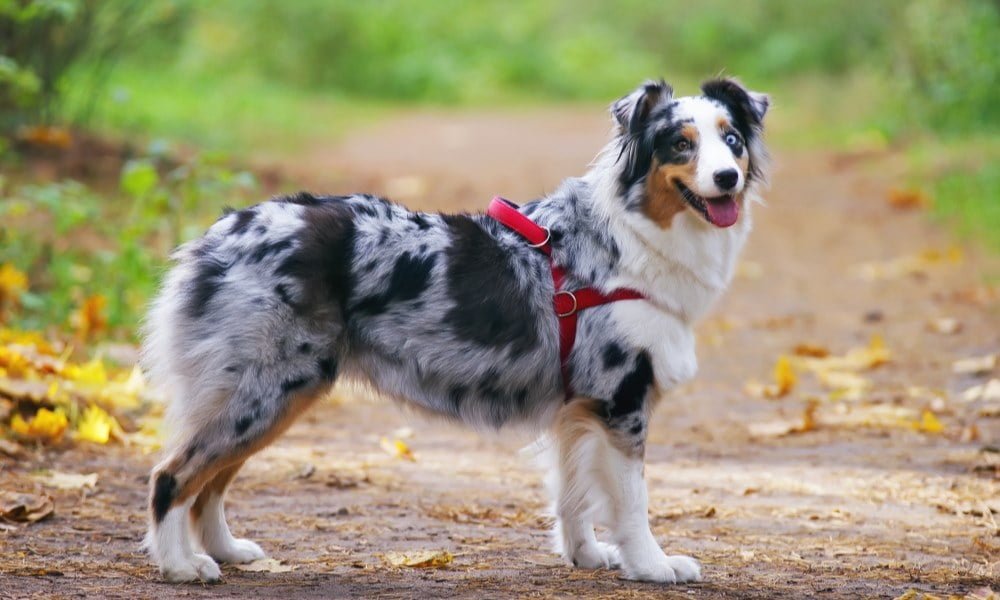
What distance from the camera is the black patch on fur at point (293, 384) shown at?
4410mm

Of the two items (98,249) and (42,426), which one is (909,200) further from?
(42,426)

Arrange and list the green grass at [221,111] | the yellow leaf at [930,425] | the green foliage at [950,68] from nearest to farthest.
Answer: the yellow leaf at [930,425] < the green grass at [221,111] < the green foliage at [950,68]

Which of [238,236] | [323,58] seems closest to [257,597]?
[238,236]

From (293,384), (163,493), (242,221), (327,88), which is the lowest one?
(163,493)

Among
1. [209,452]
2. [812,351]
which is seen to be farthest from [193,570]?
[812,351]

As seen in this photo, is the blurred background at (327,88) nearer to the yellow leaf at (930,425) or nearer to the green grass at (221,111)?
the green grass at (221,111)

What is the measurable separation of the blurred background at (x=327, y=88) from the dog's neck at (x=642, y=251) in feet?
5.32

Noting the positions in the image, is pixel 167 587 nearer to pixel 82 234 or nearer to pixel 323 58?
pixel 82 234

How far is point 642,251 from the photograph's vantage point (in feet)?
15.5

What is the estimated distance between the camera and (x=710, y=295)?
4.86 meters

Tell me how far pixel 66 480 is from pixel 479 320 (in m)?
Result: 2.14

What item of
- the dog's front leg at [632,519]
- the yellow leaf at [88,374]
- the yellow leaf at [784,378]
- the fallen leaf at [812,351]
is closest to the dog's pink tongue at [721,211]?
the dog's front leg at [632,519]

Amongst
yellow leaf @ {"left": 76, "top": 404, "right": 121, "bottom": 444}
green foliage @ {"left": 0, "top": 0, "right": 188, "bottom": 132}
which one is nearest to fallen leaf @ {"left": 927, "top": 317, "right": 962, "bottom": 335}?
yellow leaf @ {"left": 76, "top": 404, "right": 121, "bottom": 444}

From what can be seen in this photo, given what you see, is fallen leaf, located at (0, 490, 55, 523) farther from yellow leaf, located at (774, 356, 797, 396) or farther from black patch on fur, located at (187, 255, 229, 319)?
yellow leaf, located at (774, 356, 797, 396)
